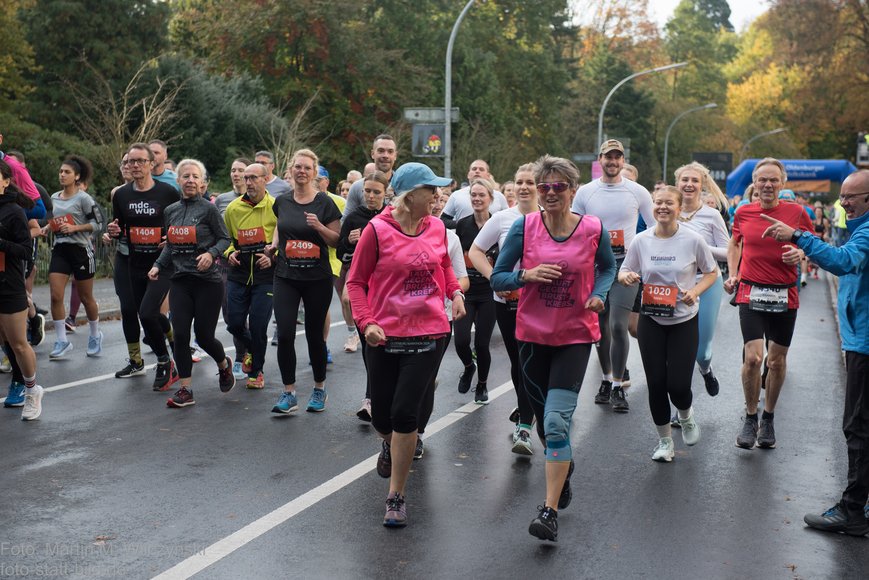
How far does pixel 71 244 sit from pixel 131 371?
1.74 meters

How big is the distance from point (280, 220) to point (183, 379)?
1602 mm

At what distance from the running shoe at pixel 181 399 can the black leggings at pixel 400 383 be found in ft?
10.8

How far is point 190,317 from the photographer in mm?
8852

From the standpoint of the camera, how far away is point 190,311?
889cm

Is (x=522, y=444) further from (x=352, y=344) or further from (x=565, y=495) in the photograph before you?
(x=352, y=344)

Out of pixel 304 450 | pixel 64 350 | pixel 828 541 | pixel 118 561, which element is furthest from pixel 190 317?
pixel 828 541

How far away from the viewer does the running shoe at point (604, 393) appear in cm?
929

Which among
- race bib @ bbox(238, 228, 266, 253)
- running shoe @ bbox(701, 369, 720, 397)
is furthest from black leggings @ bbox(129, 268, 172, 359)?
running shoe @ bbox(701, 369, 720, 397)

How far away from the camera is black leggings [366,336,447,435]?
5660 millimetres

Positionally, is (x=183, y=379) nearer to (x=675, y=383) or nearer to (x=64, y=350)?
(x=64, y=350)

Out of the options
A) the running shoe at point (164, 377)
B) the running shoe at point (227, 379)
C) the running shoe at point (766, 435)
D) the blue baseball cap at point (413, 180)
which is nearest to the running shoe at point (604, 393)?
the running shoe at point (766, 435)

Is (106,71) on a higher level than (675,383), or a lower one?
higher

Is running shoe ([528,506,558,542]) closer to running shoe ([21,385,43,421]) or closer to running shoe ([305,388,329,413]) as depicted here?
running shoe ([305,388,329,413])

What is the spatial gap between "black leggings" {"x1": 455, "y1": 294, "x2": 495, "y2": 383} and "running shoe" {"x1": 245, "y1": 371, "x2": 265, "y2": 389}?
76.5 inches
